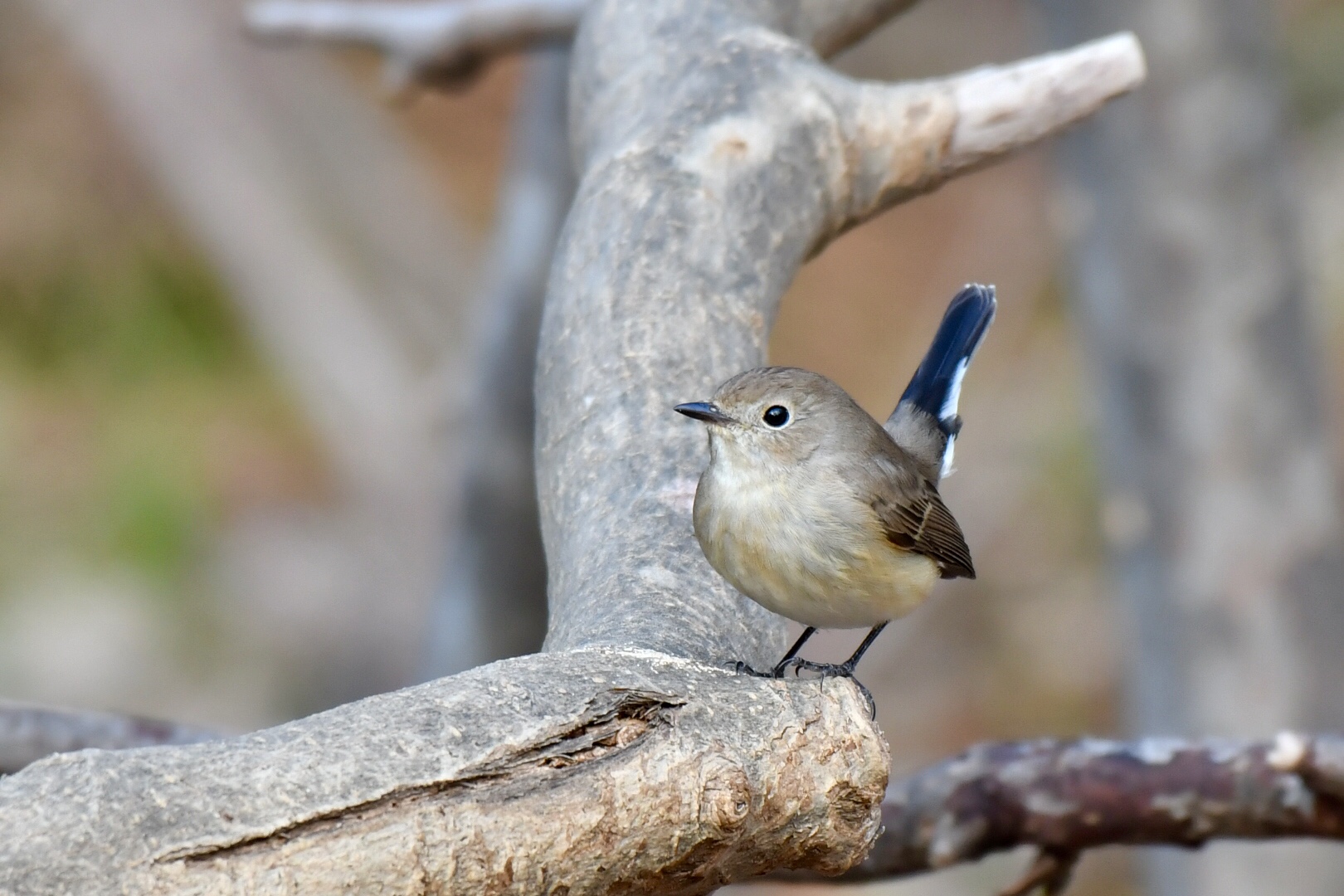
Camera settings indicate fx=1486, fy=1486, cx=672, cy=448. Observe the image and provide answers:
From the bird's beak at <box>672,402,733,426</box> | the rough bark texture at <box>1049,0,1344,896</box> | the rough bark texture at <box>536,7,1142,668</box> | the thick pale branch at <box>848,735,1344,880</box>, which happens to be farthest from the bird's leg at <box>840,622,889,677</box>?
the rough bark texture at <box>1049,0,1344,896</box>

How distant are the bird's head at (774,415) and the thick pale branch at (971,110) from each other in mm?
458

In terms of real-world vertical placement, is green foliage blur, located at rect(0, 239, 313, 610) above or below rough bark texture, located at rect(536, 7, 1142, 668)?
above

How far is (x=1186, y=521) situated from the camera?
4.40 m

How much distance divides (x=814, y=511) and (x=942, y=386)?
33.5 inches

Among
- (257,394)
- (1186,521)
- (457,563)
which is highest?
(257,394)

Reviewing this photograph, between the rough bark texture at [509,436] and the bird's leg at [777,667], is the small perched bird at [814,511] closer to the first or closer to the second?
the bird's leg at [777,667]

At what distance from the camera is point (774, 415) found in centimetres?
261

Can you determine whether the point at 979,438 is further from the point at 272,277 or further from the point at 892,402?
the point at 272,277

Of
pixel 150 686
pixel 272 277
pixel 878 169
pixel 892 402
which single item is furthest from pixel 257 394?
pixel 878 169

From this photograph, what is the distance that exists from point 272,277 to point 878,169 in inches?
165

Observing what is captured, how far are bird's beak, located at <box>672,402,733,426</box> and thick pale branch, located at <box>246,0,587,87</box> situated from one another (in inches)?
90.2

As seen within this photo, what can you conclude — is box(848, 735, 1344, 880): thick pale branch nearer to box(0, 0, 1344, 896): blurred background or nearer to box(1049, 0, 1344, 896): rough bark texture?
box(1049, 0, 1344, 896): rough bark texture

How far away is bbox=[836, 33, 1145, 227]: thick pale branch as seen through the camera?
291 cm

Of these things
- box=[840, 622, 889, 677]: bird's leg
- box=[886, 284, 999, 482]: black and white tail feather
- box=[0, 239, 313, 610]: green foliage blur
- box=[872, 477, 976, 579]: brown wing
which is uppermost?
box=[0, 239, 313, 610]: green foliage blur
